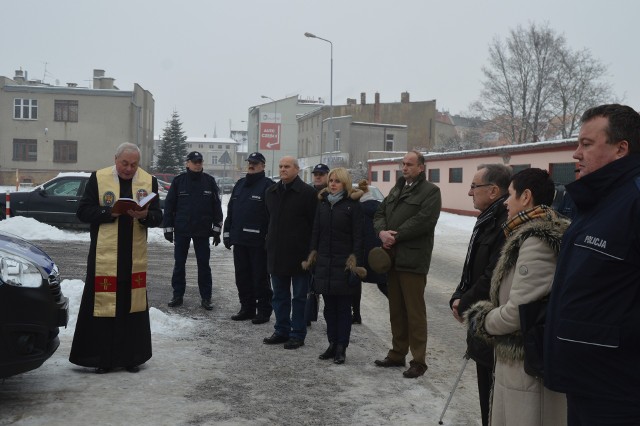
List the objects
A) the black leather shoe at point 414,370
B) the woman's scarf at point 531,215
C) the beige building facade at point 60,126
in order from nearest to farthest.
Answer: the woman's scarf at point 531,215, the black leather shoe at point 414,370, the beige building facade at point 60,126

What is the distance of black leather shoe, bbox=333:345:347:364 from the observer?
272 inches

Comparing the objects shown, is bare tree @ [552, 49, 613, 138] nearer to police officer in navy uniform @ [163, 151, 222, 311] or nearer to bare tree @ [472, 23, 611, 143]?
bare tree @ [472, 23, 611, 143]

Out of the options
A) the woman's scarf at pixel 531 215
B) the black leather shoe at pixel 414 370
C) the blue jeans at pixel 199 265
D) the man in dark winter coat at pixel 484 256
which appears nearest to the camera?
the woman's scarf at pixel 531 215

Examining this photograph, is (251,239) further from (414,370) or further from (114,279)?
(414,370)

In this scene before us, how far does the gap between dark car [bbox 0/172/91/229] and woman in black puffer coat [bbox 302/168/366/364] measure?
13.8m

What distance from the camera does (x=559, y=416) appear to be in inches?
136

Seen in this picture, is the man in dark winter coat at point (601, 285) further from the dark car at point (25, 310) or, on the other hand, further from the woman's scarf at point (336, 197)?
the woman's scarf at point (336, 197)

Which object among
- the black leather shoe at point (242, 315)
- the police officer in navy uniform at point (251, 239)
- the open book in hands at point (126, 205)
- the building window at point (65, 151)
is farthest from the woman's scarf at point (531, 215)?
the building window at point (65, 151)

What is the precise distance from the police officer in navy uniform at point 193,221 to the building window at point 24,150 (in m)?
54.8

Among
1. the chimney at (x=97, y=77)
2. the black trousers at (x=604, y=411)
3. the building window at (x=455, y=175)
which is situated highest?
the chimney at (x=97, y=77)

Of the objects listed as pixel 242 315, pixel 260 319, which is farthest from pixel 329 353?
pixel 242 315

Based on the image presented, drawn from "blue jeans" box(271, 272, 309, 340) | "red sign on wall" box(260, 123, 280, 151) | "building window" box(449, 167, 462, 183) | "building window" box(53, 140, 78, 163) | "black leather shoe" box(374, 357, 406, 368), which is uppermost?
"red sign on wall" box(260, 123, 280, 151)

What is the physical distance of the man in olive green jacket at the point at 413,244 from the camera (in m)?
6.55

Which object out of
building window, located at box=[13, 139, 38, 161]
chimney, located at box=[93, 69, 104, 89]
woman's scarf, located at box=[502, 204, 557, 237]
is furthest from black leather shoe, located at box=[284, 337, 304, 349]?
chimney, located at box=[93, 69, 104, 89]
